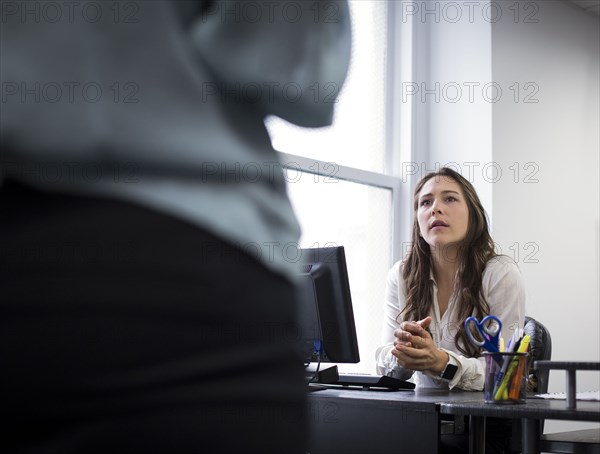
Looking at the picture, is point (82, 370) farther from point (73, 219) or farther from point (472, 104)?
point (472, 104)

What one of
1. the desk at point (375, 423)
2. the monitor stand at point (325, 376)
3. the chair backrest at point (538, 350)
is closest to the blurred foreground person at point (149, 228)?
the desk at point (375, 423)

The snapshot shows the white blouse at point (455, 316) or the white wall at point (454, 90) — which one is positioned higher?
the white wall at point (454, 90)

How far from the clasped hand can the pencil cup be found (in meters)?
0.60

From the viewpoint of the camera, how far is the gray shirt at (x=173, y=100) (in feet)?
1.58

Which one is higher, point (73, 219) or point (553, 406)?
point (73, 219)

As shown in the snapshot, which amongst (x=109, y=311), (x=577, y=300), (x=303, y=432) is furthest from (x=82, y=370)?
(x=577, y=300)

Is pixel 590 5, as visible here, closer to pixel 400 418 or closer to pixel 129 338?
pixel 400 418

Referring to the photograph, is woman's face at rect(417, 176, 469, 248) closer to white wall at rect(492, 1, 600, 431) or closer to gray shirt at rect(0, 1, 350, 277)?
white wall at rect(492, 1, 600, 431)

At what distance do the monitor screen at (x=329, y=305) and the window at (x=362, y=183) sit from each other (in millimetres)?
1594

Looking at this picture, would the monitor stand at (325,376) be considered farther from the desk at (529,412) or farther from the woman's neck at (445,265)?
the woman's neck at (445,265)

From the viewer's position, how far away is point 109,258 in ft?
1.53

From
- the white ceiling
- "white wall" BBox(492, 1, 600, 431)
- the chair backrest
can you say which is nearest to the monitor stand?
the chair backrest

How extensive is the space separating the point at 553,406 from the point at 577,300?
319 centimetres

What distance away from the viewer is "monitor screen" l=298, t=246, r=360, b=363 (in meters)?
→ 2.09
